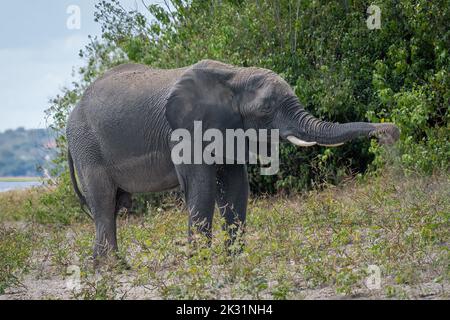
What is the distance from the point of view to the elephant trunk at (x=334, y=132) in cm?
908

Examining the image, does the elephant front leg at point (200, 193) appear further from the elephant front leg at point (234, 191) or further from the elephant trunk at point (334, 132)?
the elephant trunk at point (334, 132)

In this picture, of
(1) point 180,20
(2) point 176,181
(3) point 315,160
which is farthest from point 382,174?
(1) point 180,20

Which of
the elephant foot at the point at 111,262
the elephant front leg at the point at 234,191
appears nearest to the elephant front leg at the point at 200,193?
the elephant front leg at the point at 234,191

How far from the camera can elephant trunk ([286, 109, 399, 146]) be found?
908 cm

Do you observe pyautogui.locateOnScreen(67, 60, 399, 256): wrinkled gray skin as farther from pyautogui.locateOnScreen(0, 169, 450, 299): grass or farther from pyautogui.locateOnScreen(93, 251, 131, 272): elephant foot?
pyautogui.locateOnScreen(0, 169, 450, 299): grass

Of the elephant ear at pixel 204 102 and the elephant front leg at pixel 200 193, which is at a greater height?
the elephant ear at pixel 204 102

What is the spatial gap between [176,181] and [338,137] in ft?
6.66

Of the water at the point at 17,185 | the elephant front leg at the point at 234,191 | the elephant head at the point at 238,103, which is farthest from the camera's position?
the water at the point at 17,185

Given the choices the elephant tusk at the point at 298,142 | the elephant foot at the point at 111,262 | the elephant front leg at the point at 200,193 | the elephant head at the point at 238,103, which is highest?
the elephant head at the point at 238,103

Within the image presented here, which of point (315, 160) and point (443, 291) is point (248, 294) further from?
point (315, 160)

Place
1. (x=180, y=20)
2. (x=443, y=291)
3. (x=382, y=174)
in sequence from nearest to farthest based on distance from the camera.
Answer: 1. (x=443, y=291)
2. (x=382, y=174)
3. (x=180, y=20)

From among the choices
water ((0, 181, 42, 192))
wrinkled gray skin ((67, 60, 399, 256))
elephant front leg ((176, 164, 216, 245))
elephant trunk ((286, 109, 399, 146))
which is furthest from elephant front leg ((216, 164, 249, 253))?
water ((0, 181, 42, 192))
